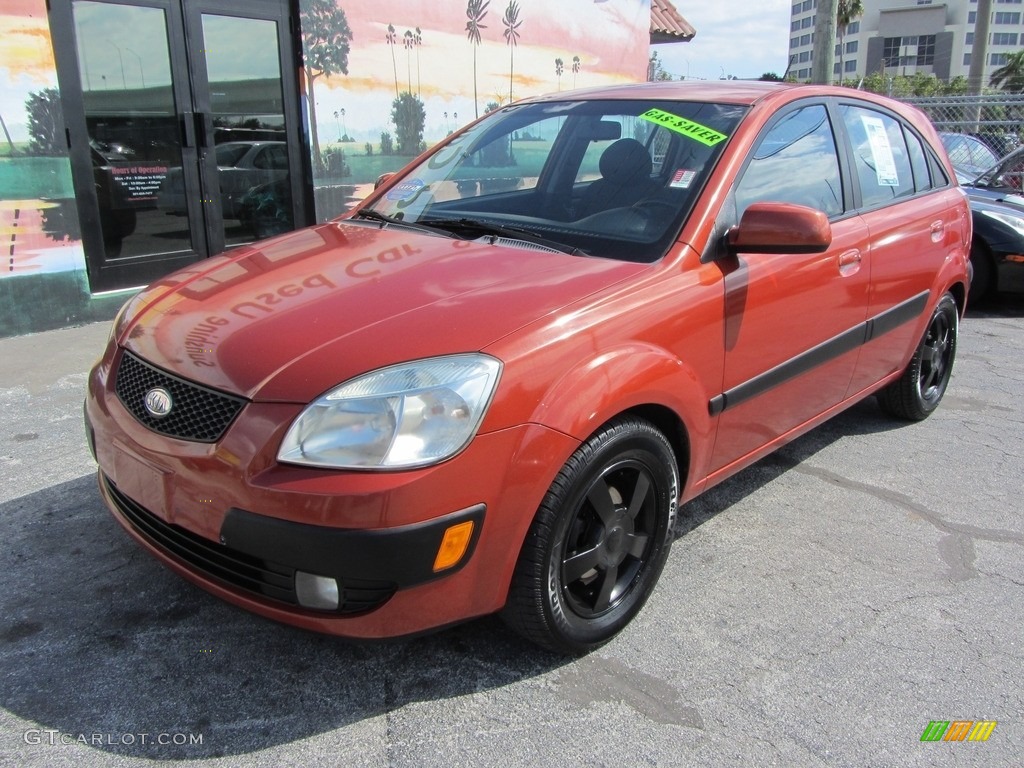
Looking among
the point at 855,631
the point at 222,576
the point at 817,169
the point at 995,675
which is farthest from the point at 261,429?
the point at 817,169

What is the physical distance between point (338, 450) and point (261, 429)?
21 cm

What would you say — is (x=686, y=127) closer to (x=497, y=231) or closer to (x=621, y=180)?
(x=621, y=180)

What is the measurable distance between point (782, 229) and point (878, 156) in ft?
5.24


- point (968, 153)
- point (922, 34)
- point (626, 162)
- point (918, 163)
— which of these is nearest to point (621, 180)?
point (626, 162)

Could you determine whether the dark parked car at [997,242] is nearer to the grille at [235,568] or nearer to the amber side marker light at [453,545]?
the amber side marker light at [453,545]

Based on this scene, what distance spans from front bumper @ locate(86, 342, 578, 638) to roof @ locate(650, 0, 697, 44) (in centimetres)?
1106

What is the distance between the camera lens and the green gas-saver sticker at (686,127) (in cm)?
297

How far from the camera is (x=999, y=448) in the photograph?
4.25 m

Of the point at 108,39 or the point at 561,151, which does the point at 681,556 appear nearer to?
the point at 561,151

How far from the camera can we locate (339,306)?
7.74 feet

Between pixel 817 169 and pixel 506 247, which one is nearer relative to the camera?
pixel 506 247

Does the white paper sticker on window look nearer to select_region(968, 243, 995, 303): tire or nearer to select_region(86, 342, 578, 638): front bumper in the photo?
select_region(86, 342, 578, 638): front bumper

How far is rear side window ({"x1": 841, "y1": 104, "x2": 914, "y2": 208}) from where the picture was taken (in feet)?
12.1

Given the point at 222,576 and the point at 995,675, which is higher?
the point at 222,576
